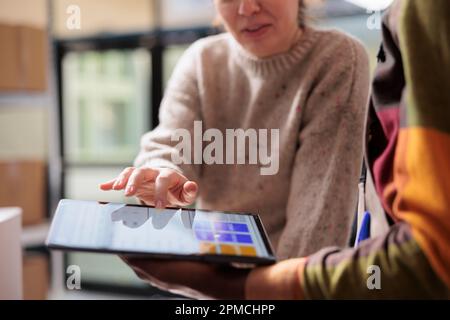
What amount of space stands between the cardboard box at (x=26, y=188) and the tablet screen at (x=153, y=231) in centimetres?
180

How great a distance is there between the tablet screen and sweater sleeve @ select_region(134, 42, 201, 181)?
0.23 m

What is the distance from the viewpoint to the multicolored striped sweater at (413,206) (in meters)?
0.43

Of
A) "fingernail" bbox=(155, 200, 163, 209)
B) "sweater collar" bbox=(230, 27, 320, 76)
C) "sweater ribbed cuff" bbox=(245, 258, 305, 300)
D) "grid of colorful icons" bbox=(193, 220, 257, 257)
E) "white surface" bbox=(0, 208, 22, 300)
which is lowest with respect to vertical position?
"white surface" bbox=(0, 208, 22, 300)

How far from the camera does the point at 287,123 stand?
89 cm

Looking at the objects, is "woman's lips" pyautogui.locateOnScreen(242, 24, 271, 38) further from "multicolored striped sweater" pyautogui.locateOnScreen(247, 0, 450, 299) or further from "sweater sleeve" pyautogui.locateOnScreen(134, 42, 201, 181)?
"multicolored striped sweater" pyautogui.locateOnScreen(247, 0, 450, 299)

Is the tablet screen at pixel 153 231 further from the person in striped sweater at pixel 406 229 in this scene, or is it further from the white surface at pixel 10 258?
the white surface at pixel 10 258

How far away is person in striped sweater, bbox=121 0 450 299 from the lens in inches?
16.9

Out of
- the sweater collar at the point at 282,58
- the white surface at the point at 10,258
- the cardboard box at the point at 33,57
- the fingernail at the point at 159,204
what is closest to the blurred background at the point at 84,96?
the cardboard box at the point at 33,57

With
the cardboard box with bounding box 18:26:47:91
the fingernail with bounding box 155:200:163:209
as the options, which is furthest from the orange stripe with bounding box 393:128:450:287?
the cardboard box with bounding box 18:26:47:91

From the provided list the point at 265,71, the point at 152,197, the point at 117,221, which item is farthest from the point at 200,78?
the point at 117,221

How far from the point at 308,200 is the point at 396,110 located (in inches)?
13.8

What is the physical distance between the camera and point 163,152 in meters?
0.86

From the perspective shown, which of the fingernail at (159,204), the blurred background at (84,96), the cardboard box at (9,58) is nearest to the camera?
the fingernail at (159,204)
